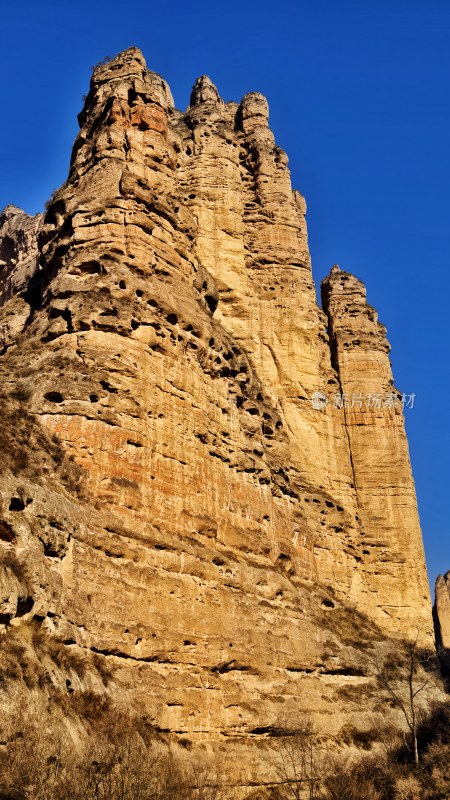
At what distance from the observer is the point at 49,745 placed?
1486cm

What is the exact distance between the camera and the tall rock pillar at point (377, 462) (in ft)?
139

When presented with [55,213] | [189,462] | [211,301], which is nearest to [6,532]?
[189,462]

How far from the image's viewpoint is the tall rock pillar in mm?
42219

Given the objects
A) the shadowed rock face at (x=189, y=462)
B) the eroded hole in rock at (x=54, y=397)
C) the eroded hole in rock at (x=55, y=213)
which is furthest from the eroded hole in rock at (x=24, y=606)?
the eroded hole in rock at (x=55, y=213)

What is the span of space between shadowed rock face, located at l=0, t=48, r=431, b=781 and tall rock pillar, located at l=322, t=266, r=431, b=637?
0.12m

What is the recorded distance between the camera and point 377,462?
4522 centimetres

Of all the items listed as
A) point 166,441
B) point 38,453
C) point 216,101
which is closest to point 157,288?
point 166,441

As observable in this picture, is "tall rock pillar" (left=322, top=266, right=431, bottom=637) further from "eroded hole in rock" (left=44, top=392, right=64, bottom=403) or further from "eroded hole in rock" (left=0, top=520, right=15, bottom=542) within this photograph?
"eroded hole in rock" (left=0, top=520, right=15, bottom=542)

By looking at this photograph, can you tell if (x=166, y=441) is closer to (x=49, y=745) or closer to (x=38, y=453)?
(x=38, y=453)

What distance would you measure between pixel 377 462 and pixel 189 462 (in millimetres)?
20024

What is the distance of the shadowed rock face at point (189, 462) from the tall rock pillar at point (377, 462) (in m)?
0.12

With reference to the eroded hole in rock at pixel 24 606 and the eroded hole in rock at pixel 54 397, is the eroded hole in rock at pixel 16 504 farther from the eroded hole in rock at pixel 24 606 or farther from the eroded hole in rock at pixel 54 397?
the eroded hole in rock at pixel 54 397

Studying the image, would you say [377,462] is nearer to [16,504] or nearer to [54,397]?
[54,397]

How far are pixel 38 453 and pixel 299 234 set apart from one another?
30.2 meters
